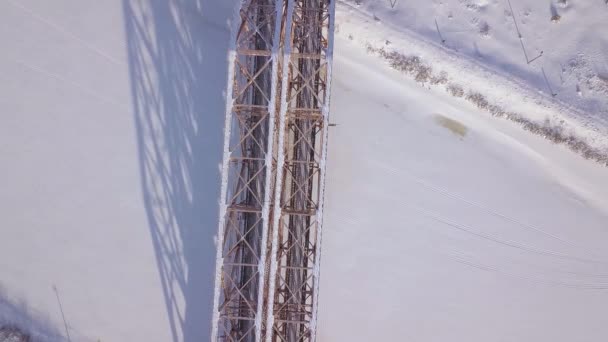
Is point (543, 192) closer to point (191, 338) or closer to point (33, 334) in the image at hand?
point (191, 338)

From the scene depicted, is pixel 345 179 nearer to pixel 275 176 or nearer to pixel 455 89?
pixel 275 176

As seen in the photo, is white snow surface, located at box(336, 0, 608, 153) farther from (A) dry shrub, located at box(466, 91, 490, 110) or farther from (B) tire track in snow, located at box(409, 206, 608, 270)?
(B) tire track in snow, located at box(409, 206, 608, 270)

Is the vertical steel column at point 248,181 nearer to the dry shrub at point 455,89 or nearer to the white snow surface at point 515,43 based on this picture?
the white snow surface at point 515,43

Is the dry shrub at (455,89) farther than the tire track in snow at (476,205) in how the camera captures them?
No

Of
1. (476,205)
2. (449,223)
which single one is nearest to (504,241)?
(476,205)

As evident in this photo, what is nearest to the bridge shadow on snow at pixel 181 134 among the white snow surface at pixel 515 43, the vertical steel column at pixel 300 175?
the vertical steel column at pixel 300 175

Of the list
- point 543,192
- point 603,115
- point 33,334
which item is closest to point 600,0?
point 603,115
